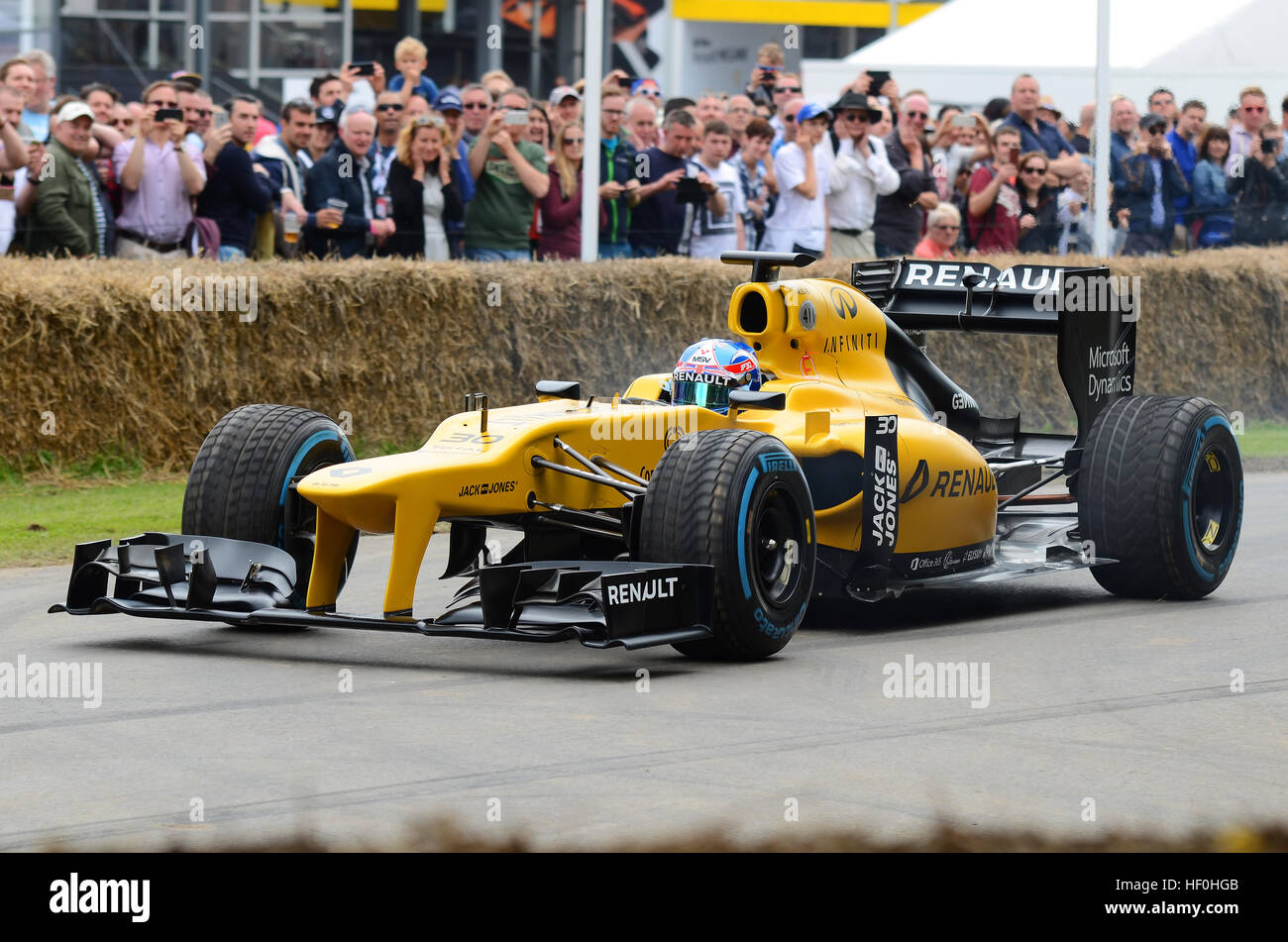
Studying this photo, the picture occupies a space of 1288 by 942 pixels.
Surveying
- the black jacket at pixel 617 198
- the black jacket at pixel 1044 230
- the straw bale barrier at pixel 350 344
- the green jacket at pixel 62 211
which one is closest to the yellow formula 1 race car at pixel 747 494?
the straw bale barrier at pixel 350 344

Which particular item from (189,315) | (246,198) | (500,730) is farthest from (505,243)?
(500,730)

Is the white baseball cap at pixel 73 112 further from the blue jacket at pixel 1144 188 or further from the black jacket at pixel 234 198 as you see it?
the blue jacket at pixel 1144 188

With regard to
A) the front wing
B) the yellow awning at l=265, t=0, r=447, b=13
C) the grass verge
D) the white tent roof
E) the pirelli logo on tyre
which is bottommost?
the grass verge

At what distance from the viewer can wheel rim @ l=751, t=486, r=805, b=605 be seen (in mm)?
8273

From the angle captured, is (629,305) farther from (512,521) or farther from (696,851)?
(696,851)

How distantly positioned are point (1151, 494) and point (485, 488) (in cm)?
342

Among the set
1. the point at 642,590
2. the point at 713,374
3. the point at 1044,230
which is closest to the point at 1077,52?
the point at 1044,230

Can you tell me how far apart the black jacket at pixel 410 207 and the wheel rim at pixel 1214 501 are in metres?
6.76

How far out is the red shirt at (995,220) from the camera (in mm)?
18203

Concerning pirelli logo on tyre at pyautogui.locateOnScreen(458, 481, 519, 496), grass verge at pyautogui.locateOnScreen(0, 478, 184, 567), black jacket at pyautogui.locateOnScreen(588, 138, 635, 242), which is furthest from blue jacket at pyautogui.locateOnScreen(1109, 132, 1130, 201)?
pirelli logo on tyre at pyautogui.locateOnScreen(458, 481, 519, 496)

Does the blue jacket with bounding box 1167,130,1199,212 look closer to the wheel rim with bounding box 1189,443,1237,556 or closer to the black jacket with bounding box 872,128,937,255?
the black jacket with bounding box 872,128,937,255

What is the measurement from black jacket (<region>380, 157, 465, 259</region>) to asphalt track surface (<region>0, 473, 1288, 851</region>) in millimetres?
6193

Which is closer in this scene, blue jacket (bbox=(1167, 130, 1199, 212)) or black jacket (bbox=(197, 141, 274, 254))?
black jacket (bbox=(197, 141, 274, 254))

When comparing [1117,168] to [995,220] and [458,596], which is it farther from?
[458,596]
